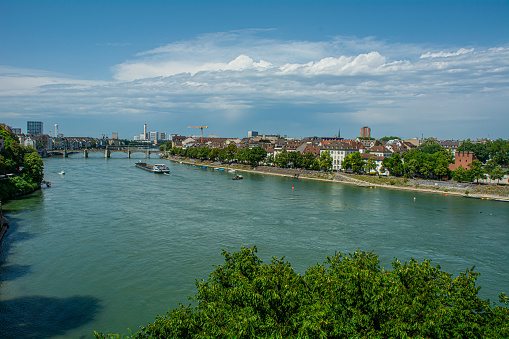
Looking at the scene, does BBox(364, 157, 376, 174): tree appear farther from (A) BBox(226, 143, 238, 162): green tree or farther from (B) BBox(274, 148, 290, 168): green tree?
(A) BBox(226, 143, 238, 162): green tree

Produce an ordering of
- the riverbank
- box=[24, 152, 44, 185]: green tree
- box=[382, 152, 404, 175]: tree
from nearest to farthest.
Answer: box=[24, 152, 44, 185]: green tree < the riverbank < box=[382, 152, 404, 175]: tree

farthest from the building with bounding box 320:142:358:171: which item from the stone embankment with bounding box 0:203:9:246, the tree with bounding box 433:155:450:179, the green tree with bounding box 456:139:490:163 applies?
the stone embankment with bounding box 0:203:9:246

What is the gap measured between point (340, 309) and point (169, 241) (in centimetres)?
862

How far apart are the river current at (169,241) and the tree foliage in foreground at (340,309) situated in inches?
126

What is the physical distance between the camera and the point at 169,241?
12.5 meters

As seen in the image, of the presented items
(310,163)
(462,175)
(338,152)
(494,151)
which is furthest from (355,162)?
(494,151)

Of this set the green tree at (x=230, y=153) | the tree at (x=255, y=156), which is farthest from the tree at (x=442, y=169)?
the green tree at (x=230, y=153)

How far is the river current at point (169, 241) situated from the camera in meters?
7.96

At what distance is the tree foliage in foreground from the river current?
320 centimetres

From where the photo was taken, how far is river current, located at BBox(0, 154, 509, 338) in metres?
7.96

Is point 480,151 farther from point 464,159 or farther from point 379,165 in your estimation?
point 379,165

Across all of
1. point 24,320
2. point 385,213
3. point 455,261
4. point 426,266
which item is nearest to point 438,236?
point 455,261

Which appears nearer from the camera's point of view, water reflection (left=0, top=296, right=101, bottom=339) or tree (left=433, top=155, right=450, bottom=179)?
water reflection (left=0, top=296, right=101, bottom=339)

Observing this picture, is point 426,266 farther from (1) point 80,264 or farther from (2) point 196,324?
(1) point 80,264
